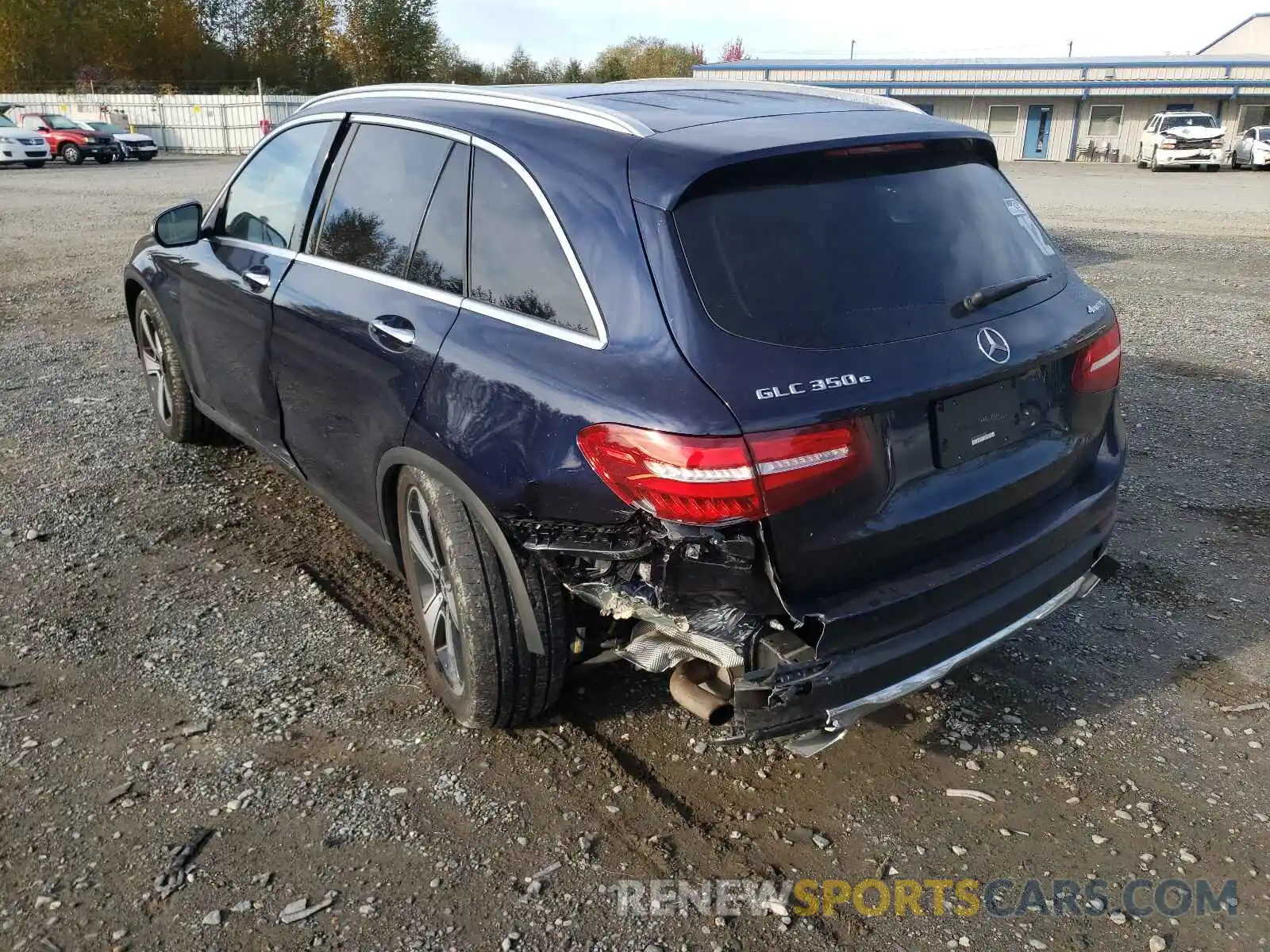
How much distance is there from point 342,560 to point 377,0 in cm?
6714

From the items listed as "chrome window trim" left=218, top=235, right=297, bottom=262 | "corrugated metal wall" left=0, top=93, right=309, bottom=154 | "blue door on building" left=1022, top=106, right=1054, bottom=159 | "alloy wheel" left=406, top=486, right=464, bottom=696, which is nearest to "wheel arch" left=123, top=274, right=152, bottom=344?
"chrome window trim" left=218, top=235, right=297, bottom=262

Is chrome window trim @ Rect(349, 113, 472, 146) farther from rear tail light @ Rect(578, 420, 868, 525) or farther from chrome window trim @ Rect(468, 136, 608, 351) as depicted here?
rear tail light @ Rect(578, 420, 868, 525)

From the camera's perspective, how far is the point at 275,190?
4.09 meters

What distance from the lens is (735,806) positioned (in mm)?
2844

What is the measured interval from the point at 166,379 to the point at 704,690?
13.0 feet

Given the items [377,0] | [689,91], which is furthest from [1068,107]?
[689,91]

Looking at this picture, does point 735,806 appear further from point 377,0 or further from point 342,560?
point 377,0

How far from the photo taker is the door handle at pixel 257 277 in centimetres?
385

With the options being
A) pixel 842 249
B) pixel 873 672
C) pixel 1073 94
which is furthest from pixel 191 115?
pixel 873 672

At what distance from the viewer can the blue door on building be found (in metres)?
44.1

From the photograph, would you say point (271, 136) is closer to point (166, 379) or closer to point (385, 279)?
point (385, 279)

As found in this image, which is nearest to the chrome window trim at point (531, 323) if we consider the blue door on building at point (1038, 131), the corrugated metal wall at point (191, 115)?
the corrugated metal wall at point (191, 115)

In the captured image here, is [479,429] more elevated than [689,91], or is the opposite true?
[689,91]

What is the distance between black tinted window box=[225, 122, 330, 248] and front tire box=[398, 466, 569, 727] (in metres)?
1.41
